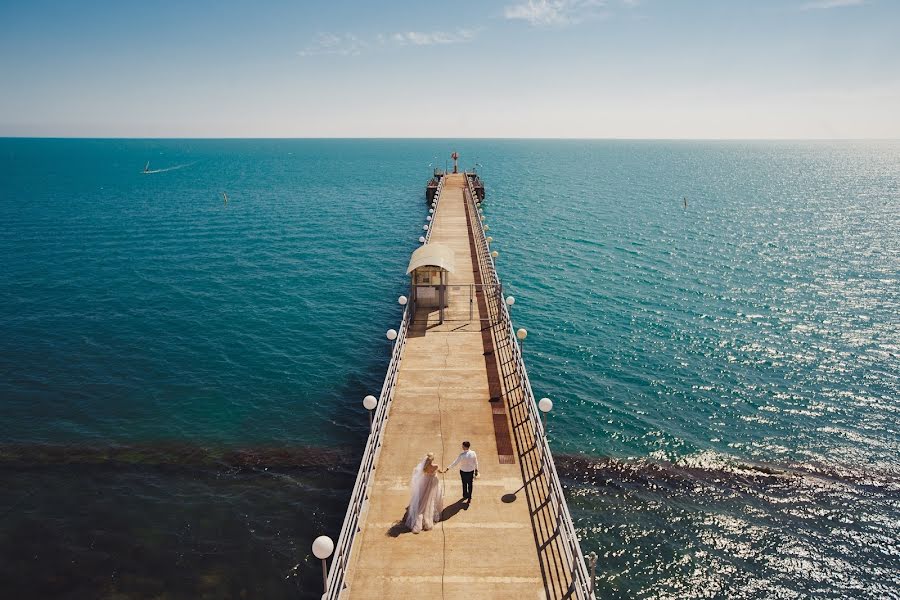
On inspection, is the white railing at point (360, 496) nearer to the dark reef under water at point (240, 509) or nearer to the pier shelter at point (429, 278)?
the dark reef under water at point (240, 509)

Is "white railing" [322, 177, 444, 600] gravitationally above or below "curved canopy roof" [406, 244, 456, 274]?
below

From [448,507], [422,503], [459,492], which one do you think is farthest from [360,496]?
[459,492]

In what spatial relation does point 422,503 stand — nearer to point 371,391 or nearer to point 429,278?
point 371,391

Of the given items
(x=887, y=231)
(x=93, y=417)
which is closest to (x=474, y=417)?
(x=93, y=417)

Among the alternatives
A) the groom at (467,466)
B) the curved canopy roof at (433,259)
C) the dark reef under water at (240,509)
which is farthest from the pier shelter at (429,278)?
the groom at (467,466)

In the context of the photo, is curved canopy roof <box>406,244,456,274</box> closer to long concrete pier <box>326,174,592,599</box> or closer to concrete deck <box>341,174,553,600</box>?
long concrete pier <box>326,174,592,599</box>

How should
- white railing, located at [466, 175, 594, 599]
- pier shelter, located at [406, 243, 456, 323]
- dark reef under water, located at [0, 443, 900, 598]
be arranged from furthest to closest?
pier shelter, located at [406, 243, 456, 323]
dark reef under water, located at [0, 443, 900, 598]
white railing, located at [466, 175, 594, 599]

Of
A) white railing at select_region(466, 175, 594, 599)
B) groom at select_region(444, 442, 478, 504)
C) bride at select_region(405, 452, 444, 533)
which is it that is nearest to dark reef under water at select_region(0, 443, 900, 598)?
white railing at select_region(466, 175, 594, 599)
